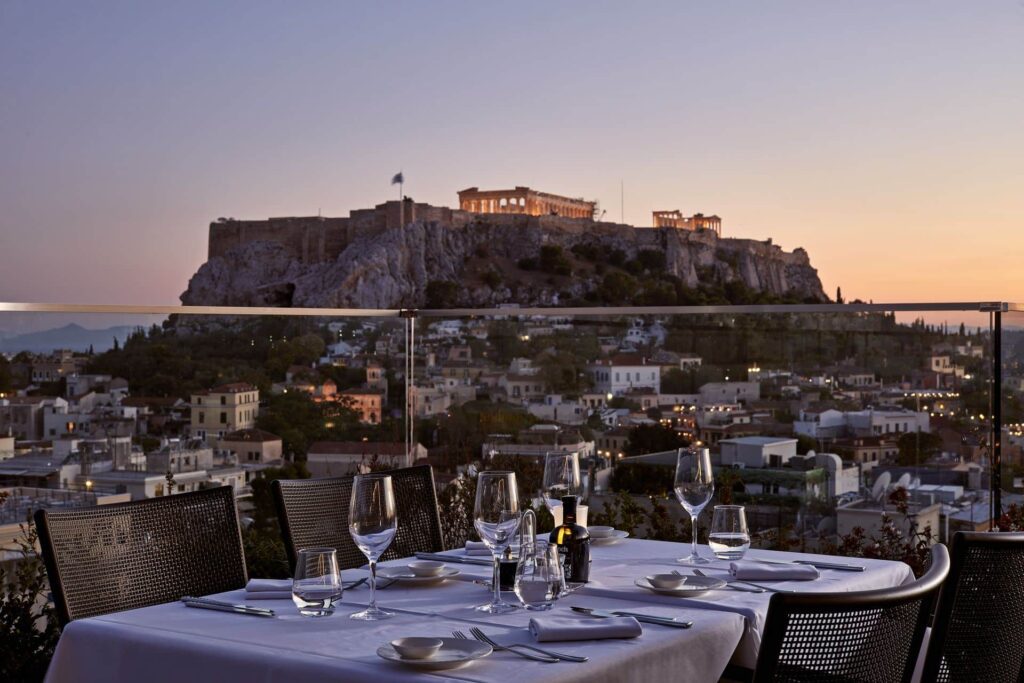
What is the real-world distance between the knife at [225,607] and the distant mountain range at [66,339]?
1.92m

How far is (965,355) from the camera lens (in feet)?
11.8

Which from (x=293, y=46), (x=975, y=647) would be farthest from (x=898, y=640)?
(x=293, y=46)

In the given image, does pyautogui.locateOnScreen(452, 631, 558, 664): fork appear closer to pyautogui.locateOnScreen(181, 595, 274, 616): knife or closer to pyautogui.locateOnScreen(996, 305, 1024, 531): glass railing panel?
pyautogui.locateOnScreen(181, 595, 274, 616): knife

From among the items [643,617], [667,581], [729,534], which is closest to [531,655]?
[643,617]

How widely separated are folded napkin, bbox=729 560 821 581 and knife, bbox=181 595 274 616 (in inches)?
29.6

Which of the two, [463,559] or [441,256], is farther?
[441,256]

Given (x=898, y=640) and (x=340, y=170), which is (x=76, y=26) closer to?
(x=340, y=170)

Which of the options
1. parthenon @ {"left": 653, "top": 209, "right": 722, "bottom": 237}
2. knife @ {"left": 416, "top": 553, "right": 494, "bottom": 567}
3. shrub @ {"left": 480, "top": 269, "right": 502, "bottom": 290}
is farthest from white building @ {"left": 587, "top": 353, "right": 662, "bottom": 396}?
shrub @ {"left": 480, "top": 269, "right": 502, "bottom": 290}

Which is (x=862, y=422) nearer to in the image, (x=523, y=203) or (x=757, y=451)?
(x=757, y=451)

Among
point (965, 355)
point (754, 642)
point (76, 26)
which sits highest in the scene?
point (76, 26)

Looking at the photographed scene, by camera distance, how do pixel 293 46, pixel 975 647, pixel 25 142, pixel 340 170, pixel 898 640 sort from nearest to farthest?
pixel 898 640, pixel 975 647, pixel 293 46, pixel 25 142, pixel 340 170

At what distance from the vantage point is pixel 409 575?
1.92m

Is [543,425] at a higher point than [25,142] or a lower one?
lower

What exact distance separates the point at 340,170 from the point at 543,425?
47.7 metres
